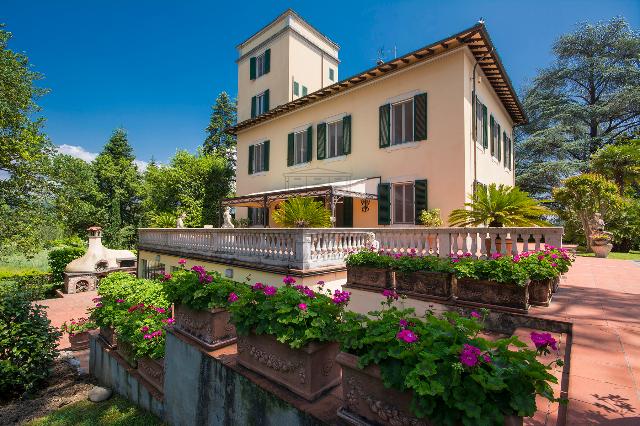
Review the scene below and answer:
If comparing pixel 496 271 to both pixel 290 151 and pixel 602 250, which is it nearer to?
pixel 602 250

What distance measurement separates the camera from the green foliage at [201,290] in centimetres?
392

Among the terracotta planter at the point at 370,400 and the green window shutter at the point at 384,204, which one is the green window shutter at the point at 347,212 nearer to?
the green window shutter at the point at 384,204

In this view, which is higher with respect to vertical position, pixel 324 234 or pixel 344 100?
pixel 344 100

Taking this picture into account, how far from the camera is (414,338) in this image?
1938 millimetres

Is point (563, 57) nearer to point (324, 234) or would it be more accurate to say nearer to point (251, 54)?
point (251, 54)

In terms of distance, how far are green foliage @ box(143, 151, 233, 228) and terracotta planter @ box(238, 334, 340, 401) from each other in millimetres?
20710

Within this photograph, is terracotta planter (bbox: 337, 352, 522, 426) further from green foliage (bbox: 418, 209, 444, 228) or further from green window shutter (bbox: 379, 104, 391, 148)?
green window shutter (bbox: 379, 104, 391, 148)

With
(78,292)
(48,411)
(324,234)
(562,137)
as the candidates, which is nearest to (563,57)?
(562,137)

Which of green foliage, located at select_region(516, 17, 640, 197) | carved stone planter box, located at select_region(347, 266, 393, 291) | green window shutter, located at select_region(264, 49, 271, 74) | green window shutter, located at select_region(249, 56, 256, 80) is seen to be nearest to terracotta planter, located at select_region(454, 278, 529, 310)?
carved stone planter box, located at select_region(347, 266, 393, 291)

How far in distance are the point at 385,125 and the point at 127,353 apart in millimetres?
11507

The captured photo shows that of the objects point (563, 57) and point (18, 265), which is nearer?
point (18, 265)

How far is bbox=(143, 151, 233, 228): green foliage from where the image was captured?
22.4 m

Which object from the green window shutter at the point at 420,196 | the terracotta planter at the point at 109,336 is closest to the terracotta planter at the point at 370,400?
the terracotta planter at the point at 109,336

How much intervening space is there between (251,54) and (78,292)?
63.9 feet
